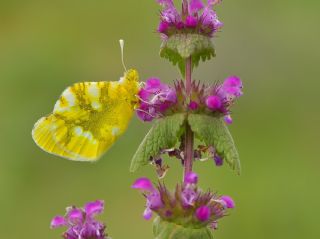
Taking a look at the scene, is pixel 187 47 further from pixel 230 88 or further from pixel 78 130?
pixel 78 130

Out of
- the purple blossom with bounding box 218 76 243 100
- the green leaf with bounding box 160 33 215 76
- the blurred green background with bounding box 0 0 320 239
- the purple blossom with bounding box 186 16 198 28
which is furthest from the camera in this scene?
the blurred green background with bounding box 0 0 320 239

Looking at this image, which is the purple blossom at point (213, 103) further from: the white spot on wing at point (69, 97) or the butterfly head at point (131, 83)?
the white spot on wing at point (69, 97)

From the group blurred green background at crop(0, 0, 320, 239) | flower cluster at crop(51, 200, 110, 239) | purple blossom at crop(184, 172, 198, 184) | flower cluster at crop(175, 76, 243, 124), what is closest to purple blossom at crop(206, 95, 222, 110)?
flower cluster at crop(175, 76, 243, 124)

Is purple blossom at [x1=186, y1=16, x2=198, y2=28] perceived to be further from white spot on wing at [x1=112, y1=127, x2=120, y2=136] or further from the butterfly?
white spot on wing at [x1=112, y1=127, x2=120, y2=136]

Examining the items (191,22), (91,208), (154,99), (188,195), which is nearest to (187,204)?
(188,195)

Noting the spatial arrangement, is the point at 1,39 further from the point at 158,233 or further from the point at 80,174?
the point at 158,233

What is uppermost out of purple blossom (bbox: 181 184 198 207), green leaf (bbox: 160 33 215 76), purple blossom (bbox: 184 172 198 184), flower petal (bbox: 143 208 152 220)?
green leaf (bbox: 160 33 215 76)

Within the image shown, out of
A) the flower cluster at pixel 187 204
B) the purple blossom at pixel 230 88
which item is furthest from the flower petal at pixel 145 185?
the purple blossom at pixel 230 88
